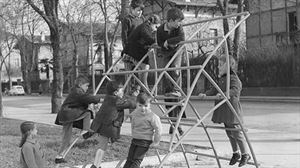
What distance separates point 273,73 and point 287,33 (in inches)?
252

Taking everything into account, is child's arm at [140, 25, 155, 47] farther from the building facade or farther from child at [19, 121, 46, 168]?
the building facade

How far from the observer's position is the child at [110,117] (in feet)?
21.6

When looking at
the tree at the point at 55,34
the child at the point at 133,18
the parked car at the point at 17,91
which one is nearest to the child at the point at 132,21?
the child at the point at 133,18

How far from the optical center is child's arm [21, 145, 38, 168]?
552 centimetres

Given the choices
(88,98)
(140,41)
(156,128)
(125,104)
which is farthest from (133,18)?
(156,128)

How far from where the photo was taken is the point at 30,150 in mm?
5539

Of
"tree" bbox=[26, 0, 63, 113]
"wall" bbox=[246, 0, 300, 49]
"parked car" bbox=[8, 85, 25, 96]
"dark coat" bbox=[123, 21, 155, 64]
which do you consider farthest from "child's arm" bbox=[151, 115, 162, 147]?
"parked car" bbox=[8, 85, 25, 96]

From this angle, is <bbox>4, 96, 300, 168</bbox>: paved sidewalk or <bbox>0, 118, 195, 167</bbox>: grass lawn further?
<bbox>4, 96, 300, 168</bbox>: paved sidewalk

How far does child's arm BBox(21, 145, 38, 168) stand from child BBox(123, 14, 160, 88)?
2617 mm

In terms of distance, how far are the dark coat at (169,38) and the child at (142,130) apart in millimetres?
1343

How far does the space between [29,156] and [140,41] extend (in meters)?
2.75

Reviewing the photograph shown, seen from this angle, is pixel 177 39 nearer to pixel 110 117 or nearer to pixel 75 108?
pixel 110 117

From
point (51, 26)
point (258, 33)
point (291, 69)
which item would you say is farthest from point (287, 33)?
point (51, 26)

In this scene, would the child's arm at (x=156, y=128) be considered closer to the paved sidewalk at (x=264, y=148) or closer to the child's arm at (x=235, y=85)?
the child's arm at (x=235, y=85)
